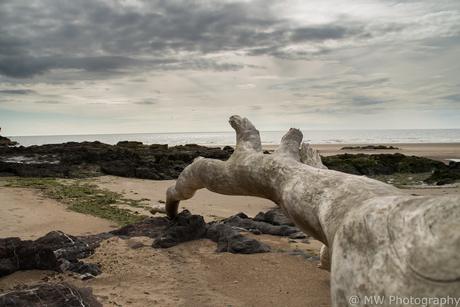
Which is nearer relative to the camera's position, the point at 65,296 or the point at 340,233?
the point at 340,233

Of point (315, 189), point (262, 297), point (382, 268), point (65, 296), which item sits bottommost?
point (262, 297)

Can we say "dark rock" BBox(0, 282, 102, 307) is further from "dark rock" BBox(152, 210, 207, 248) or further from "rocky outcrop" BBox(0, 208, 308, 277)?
"dark rock" BBox(152, 210, 207, 248)

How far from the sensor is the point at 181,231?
4.80m

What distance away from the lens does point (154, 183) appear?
11820mm

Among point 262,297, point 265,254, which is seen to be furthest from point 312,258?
point 262,297

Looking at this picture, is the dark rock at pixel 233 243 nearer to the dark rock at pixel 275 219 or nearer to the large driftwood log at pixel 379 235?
the dark rock at pixel 275 219

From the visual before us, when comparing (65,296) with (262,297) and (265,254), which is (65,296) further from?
(265,254)

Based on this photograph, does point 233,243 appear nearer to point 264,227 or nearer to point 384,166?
point 264,227

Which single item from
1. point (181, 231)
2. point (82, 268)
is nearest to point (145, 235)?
point (181, 231)

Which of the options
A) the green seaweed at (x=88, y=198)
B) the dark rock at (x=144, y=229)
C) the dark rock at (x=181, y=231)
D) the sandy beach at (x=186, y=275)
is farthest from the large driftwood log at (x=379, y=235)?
the green seaweed at (x=88, y=198)

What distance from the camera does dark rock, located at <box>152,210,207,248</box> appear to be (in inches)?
179

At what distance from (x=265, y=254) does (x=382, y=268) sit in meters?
2.99

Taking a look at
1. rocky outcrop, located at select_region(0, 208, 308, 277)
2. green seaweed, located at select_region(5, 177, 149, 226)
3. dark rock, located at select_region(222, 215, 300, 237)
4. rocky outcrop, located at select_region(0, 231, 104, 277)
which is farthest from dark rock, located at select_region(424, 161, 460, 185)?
rocky outcrop, located at select_region(0, 231, 104, 277)

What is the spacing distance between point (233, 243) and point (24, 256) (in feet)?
8.61
